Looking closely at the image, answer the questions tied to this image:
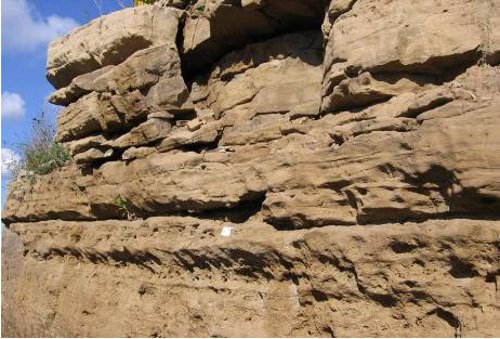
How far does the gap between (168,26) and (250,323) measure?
361cm

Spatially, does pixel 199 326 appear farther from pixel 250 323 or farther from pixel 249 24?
pixel 249 24

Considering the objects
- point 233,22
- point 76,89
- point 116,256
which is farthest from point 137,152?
point 233,22

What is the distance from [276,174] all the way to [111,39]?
3212 mm

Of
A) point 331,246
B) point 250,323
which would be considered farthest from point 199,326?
point 331,246

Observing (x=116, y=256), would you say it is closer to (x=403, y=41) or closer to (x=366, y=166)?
(x=366, y=166)

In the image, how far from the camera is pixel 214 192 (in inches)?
204

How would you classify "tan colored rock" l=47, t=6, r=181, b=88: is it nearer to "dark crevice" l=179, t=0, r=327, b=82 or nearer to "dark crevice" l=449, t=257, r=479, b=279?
"dark crevice" l=179, t=0, r=327, b=82

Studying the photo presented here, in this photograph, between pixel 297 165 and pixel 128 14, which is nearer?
pixel 297 165

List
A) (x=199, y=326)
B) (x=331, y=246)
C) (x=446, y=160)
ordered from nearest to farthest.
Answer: (x=446, y=160) < (x=331, y=246) < (x=199, y=326)

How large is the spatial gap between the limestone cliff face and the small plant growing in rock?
0.04 metres

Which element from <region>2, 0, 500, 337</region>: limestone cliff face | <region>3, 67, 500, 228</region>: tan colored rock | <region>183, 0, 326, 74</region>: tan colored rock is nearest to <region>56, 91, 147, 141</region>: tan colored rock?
<region>2, 0, 500, 337</region>: limestone cliff face

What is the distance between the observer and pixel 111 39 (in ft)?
22.2

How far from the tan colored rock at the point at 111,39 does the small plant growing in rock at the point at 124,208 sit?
1.71 metres

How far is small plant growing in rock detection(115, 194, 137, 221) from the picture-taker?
6.36 m
